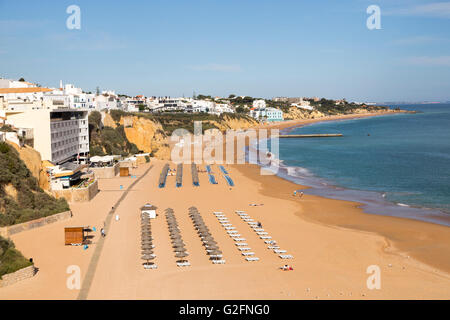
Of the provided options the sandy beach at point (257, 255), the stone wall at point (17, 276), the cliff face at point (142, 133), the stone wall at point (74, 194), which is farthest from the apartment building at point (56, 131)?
the stone wall at point (17, 276)

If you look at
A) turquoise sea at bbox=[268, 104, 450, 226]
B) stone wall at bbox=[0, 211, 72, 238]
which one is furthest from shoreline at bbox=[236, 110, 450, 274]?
stone wall at bbox=[0, 211, 72, 238]

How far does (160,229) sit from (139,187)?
12.1m

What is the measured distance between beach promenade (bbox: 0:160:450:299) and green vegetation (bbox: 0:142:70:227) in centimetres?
95

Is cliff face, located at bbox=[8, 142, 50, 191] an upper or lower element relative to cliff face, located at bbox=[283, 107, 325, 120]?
lower

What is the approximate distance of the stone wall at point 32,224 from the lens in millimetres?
20953

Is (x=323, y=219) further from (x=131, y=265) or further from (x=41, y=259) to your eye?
(x=41, y=259)

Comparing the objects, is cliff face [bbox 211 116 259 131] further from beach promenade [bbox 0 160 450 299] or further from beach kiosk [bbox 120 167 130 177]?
beach promenade [bbox 0 160 450 299]

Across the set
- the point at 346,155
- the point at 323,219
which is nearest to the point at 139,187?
Answer: the point at 323,219

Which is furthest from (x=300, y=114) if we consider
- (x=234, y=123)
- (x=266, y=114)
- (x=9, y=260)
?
(x=9, y=260)

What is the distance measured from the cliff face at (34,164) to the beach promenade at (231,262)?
8.68 ft

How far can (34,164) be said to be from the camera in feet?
90.9

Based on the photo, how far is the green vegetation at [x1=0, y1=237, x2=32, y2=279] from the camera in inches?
624

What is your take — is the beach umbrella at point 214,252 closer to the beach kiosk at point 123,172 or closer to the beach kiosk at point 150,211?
the beach kiosk at point 150,211

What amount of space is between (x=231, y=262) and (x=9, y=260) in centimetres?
821
